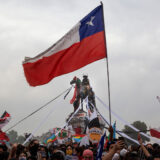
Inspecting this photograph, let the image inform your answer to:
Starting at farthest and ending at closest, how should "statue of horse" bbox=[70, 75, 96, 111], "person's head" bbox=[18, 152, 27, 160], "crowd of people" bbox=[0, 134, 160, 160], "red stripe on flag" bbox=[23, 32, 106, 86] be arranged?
"statue of horse" bbox=[70, 75, 96, 111] < "person's head" bbox=[18, 152, 27, 160] < "red stripe on flag" bbox=[23, 32, 106, 86] < "crowd of people" bbox=[0, 134, 160, 160]

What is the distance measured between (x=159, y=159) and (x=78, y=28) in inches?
199

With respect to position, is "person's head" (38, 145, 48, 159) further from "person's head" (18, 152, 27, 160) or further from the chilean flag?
the chilean flag

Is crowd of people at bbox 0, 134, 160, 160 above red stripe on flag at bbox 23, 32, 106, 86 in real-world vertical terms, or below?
below

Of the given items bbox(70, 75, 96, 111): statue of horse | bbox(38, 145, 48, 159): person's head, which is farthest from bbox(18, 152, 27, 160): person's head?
bbox(70, 75, 96, 111): statue of horse

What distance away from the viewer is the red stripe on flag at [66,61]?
8461mm

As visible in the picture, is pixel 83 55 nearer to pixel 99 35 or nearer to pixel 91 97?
pixel 99 35

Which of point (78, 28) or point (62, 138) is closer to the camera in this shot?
point (78, 28)

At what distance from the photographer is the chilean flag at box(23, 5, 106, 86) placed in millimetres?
8523

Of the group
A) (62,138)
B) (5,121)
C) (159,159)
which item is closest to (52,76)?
(159,159)

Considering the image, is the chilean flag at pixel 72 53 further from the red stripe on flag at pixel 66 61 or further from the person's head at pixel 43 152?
the person's head at pixel 43 152

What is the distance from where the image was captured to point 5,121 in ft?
45.3

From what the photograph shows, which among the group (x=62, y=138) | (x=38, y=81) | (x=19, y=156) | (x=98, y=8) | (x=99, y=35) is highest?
(x=98, y=8)

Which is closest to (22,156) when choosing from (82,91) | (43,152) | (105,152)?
(43,152)

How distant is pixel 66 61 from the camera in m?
8.97
